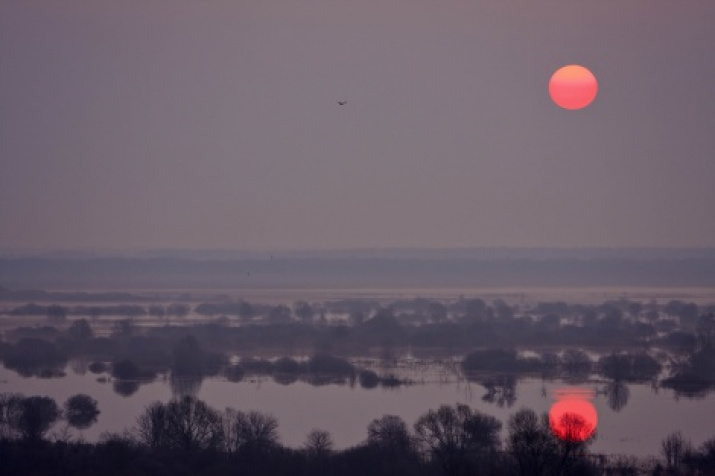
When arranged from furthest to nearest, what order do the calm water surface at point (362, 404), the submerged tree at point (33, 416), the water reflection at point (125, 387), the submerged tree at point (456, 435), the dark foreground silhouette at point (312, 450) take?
the water reflection at point (125, 387) → the calm water surface at point (362, 404) → the submerged tree at point (33, 416) → the submerged tree at point (456, 435) → the dark foreground silhouette at point (312, 450)

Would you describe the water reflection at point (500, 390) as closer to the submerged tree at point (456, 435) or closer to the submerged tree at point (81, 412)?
the submerged tree at point (456, 435)

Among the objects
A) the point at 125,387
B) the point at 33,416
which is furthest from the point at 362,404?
the point at 33,416

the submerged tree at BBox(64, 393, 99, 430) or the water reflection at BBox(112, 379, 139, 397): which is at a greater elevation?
the water reflection at BBox(112, 379, 139, 397)

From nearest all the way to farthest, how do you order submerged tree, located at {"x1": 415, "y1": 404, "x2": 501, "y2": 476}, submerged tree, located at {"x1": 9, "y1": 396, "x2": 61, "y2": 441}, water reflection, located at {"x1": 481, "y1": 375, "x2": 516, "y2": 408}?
submerged tree, located at {"x1": 415, "y1": 404, "x2": 501, "y2": 476} < submerged tree, located at {"x1": 9, "y1": 396, "x2": 61, "y2": 441} < water reflection, located at {"x1": 481, "y1": 375, "x2": 516, "y2": 408}

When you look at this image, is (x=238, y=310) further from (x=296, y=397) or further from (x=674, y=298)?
A: (x=296, y=397)

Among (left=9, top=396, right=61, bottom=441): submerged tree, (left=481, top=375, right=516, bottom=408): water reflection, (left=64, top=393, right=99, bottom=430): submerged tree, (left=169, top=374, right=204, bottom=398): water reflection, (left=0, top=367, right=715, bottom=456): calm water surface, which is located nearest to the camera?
(left=9, top=396, right=61, bottom=441): submerged tree

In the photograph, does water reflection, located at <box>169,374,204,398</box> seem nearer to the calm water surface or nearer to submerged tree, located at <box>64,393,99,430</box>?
the calm water surface

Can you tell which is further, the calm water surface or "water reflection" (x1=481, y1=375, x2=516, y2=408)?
"water reflection" (x1=481, y1=375, x2=516, y2=408)


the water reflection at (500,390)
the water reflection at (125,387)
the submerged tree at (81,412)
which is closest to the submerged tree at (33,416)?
the submerged tree at (81,412)

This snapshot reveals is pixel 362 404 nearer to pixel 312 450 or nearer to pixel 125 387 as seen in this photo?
pixel 125 387

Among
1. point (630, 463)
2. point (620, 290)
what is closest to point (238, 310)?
point (620, 290)

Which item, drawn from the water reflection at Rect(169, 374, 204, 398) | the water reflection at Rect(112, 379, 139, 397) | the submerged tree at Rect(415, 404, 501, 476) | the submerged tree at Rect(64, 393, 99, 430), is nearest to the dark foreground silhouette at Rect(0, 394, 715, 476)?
the submerged tree at Rect(415, 404, 501, 476)

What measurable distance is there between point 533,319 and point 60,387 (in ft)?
69.9

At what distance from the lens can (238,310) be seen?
2254 inches
